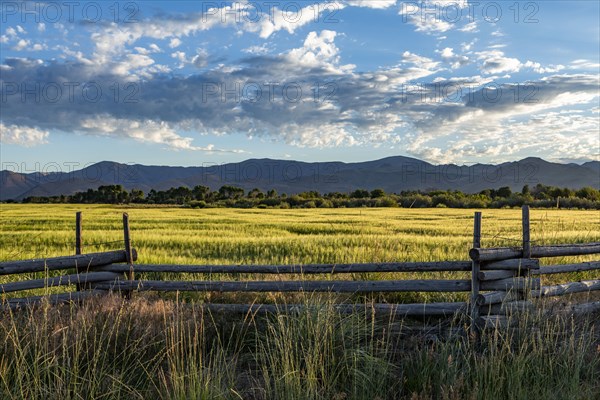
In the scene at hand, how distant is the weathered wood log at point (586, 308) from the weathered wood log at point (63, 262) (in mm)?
6953

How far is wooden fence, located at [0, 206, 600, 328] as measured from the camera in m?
7.48

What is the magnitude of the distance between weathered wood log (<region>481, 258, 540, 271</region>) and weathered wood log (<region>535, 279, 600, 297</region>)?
40 centimetres

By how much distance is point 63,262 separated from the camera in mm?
8312

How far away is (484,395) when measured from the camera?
15.8 feet

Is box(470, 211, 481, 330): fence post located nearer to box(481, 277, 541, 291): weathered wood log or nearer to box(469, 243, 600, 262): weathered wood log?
box(469, 243, 600, 262): weathered wood log

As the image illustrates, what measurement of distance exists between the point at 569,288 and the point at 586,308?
50 centimetres

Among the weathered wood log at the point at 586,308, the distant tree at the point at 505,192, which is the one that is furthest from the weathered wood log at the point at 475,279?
the distant tree at the point at 505,192

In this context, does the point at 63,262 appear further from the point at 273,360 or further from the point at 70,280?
A: the point at 273,360

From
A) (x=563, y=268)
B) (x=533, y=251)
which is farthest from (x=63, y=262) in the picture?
(x=563, y=268)

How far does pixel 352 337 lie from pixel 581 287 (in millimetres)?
5602

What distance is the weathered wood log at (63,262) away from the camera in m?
8.03

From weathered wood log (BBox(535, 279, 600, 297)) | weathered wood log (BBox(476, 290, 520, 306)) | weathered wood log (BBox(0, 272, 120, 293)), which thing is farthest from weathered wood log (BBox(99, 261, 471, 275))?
weathered wood log (BBox(535, 279, 600, 297))

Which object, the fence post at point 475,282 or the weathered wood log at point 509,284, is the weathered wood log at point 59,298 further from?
the weathered wood log at point 509,284

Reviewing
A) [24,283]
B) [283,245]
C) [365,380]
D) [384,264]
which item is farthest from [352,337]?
[283,245]
